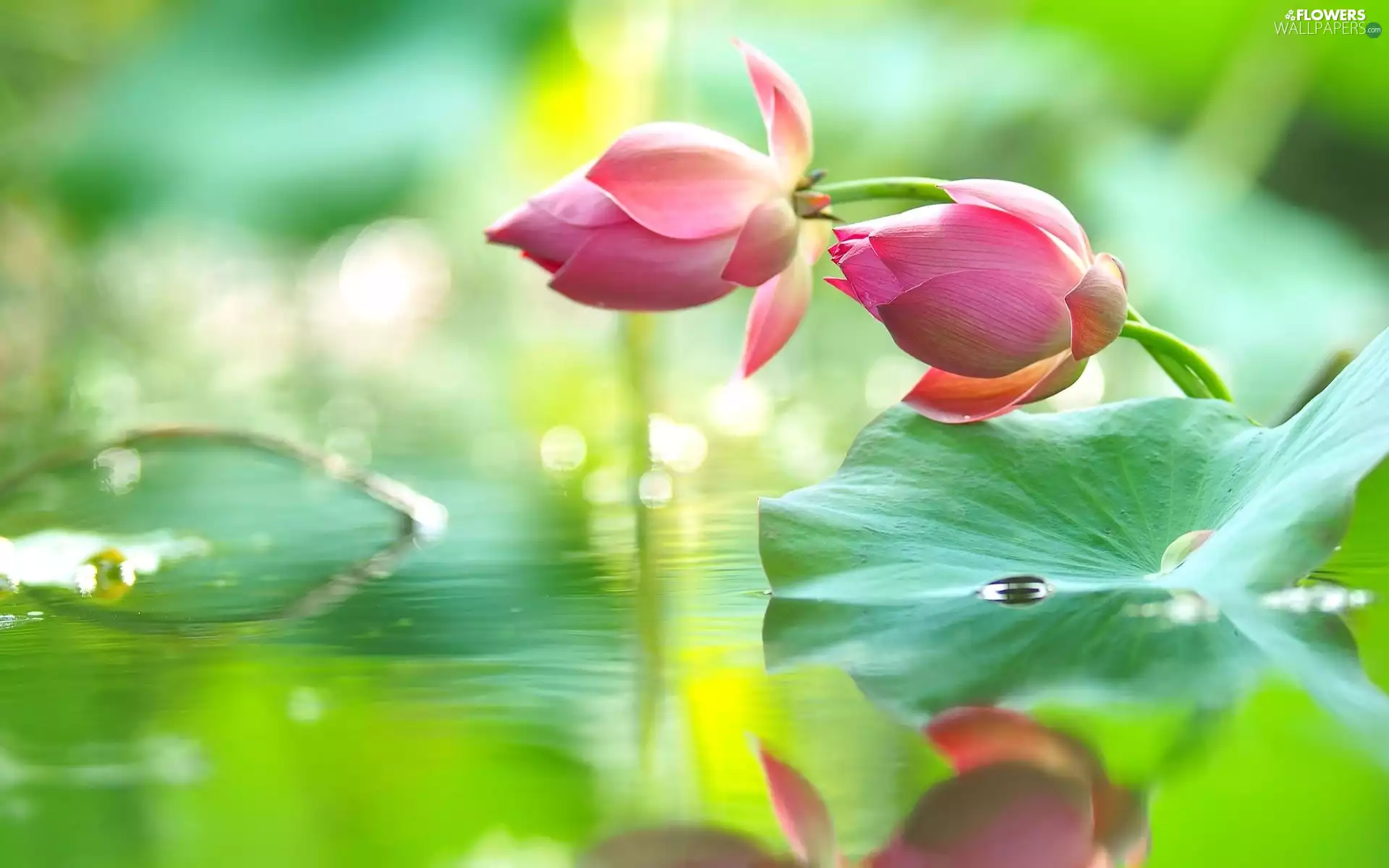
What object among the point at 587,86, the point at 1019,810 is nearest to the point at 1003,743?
the point at 1019,810

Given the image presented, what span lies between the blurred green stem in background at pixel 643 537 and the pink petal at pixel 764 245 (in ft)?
0.29

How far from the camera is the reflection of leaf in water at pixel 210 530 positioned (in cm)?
39

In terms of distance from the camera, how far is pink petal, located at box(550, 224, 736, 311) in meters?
0.35

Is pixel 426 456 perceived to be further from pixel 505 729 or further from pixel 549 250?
pixel 505 729

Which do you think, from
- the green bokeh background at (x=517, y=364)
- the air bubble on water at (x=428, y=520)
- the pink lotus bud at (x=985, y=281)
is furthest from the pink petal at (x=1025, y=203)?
the air bubble on water at (x=428, y=520)

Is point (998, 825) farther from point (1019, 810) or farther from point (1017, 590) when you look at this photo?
point (1017, 590)

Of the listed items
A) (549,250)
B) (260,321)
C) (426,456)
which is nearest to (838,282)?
(549,250)

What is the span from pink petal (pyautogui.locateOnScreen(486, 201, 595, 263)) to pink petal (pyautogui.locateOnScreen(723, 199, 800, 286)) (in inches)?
1.6

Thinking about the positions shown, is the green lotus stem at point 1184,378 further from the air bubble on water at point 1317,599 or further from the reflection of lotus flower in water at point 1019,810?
the reflection of lotus flower in water at point 1019,810

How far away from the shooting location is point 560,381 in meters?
1.32

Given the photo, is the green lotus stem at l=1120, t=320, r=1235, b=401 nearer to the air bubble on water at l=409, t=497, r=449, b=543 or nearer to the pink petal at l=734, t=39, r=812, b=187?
the pink petal at l=734, t=39, r=812, b=187

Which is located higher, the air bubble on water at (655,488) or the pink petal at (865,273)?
the pink petal at (865,273)

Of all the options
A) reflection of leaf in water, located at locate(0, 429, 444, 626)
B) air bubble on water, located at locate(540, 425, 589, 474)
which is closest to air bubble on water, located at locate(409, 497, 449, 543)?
reflection of leaf in water, located at locate(0, 429, 444, 626)

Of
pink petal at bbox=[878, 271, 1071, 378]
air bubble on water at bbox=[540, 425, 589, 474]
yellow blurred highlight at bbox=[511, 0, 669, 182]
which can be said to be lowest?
air bubble on water at bbox=[540, 425, 589, 474]
